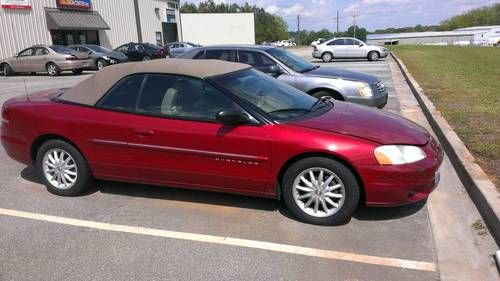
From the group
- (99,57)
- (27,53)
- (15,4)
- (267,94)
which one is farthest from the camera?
(15,4)

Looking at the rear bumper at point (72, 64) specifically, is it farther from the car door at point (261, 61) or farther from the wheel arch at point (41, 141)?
the wheel arch at point (41, 141)

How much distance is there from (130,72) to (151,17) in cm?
4055

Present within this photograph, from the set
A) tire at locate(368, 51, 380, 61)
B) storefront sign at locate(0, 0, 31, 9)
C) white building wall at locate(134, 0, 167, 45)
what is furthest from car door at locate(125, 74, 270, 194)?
white building wall at locate(134, 0, 167, 45)

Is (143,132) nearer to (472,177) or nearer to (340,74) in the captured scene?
(472,177)

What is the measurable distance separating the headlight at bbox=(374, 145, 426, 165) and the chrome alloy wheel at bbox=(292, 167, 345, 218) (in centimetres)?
41

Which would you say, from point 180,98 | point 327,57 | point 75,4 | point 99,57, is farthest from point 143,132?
point 75,4

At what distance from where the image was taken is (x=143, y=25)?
42.2 m

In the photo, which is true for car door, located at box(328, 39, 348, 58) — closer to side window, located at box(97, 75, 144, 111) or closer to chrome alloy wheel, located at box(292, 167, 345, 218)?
side window, located at box(97, 75, 144, 111)

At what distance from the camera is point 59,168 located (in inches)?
208

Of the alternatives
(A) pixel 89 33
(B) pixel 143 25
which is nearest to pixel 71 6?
(A) pixel 89 33

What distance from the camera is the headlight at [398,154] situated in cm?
418

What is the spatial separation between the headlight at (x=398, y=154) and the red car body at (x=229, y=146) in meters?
0.04

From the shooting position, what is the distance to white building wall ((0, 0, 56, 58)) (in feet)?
89.9

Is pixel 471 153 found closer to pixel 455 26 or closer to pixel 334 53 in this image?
pixel 334 53
